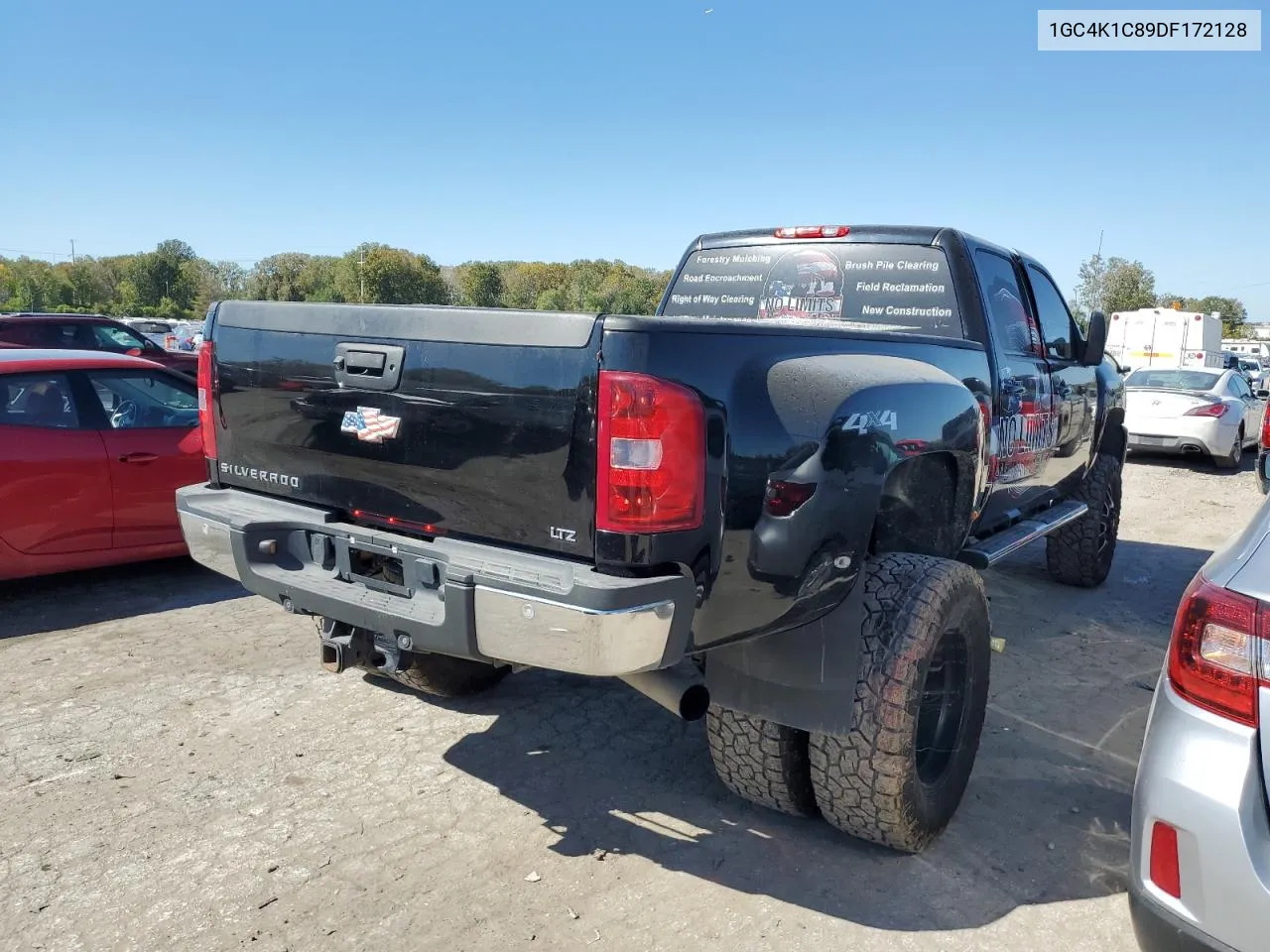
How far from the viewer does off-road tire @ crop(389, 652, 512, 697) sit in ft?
13.0

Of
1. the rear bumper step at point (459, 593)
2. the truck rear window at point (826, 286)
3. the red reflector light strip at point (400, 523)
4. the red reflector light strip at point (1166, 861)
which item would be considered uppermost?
the truck rear window at point (826, 286)

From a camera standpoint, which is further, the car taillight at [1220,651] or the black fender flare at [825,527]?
the black fender flare at [825,527]

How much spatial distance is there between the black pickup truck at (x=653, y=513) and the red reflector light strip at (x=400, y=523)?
1cm

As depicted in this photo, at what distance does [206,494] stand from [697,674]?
186 centimetres

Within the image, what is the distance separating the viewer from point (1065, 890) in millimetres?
2912

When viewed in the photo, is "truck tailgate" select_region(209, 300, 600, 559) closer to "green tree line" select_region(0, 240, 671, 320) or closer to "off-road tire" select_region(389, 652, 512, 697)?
"off-road tire" select_region(389, 652, 512, 697)

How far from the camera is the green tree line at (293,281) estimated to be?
57312mm

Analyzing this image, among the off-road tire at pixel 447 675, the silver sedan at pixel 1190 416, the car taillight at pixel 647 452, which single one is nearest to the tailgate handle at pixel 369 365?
the car taillight at pixel 647 452

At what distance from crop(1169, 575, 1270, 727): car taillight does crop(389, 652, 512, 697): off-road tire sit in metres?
2.57

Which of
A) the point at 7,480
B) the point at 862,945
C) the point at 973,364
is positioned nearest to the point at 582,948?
the point at 862,945

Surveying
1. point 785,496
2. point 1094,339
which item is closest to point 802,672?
point 785,496

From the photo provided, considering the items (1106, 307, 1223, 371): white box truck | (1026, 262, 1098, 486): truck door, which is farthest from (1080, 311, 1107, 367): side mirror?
(1106, 307, 1223, 371): white box truck

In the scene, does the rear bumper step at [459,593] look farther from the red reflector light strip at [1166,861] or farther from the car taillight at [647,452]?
the red reflector light strip at [1166,861]

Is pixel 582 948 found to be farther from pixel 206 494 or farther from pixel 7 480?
pixel 7 480
